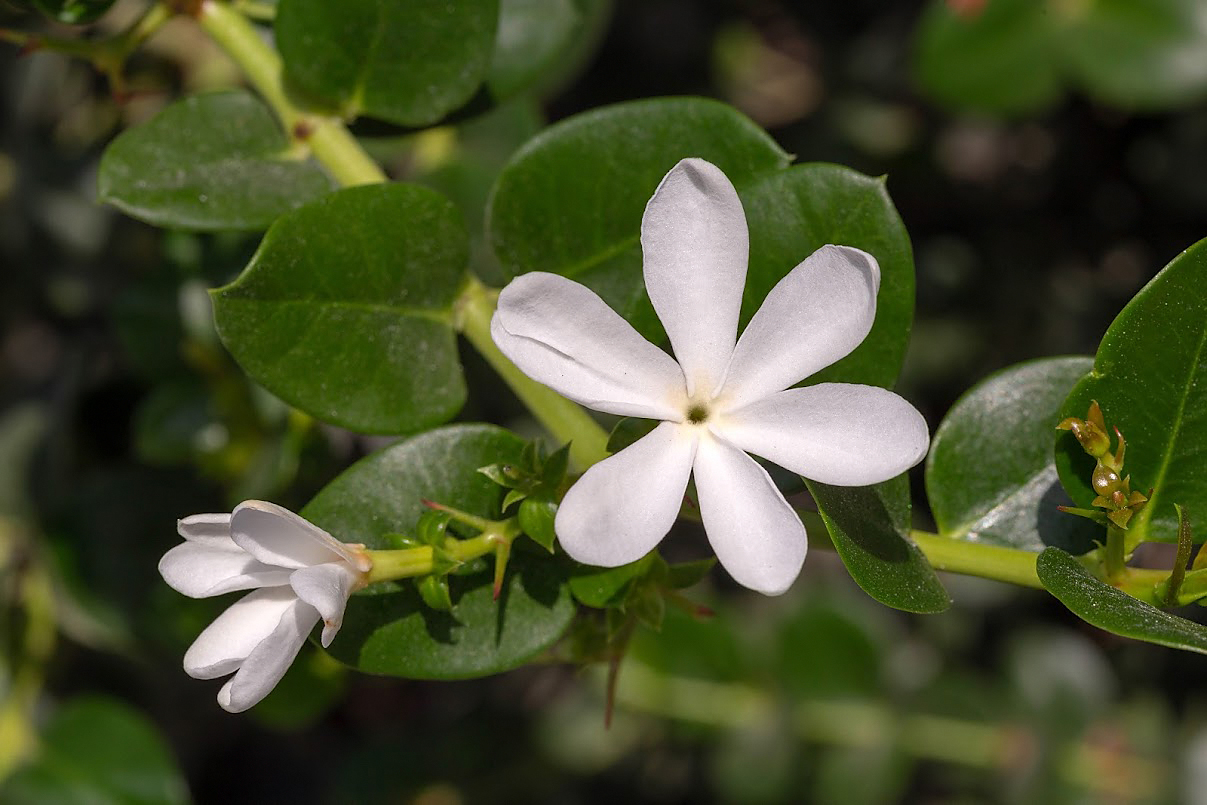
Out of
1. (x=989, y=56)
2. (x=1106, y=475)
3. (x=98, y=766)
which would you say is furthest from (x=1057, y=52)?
(x=98, y=766)

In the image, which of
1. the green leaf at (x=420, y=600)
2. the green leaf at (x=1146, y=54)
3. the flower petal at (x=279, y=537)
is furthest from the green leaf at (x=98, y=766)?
the green leaf at (x=1146, y=54)

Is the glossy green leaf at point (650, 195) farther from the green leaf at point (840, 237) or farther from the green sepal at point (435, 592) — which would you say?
the green sepal at point (435, 592)

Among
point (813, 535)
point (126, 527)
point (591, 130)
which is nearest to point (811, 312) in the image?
point (813, 535)

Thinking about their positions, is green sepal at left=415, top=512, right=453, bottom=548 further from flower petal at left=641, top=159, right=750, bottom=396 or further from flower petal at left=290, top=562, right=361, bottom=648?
flower petal at left=641, top=159, right=750, bottom=396

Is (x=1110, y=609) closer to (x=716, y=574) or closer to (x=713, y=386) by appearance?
(x=713, y=386)

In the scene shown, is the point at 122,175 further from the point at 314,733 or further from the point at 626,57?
the point at 314,733

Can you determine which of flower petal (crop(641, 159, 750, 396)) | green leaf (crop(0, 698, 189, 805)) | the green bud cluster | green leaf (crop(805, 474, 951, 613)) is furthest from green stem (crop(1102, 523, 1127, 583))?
green leaf (crop(0, 698, 189, 805))

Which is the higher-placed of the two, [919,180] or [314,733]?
[919,180]
